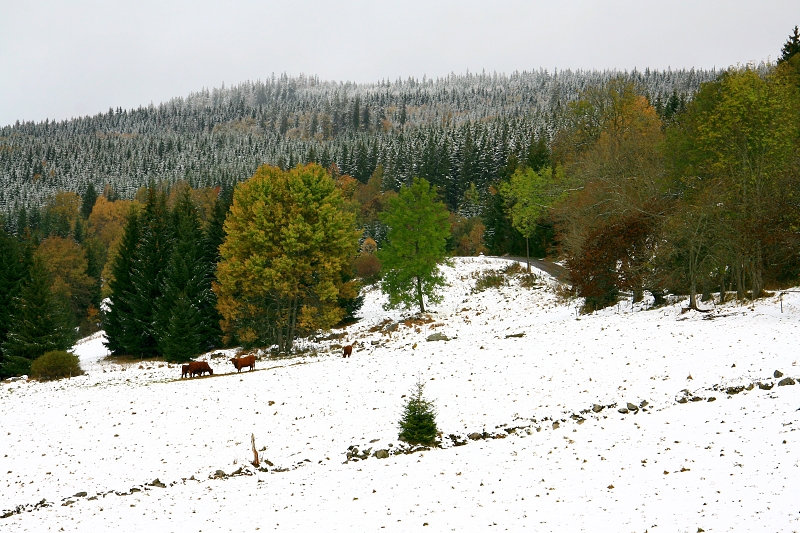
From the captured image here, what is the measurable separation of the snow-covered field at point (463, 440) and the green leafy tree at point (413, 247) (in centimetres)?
1713

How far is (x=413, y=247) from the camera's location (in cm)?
4506

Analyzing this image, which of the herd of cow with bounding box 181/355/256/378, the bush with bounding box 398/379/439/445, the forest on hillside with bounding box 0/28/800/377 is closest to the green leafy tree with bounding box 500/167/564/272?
the forest on hillside with bounding box 0/28/800/377

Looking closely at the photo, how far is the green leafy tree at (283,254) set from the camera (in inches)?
1420

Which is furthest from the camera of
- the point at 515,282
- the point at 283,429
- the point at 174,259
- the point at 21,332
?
the point at 515,282

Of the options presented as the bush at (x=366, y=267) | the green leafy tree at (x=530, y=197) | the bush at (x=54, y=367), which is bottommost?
the bush at (x=54, y=367)

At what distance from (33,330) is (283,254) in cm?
1595

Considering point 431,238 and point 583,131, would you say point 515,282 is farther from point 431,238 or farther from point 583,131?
point 583,131

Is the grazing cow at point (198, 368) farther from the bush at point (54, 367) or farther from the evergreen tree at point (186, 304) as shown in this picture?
the evergreen tree at point (186, 304)

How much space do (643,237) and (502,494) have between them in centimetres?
2034

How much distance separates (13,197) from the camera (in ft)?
629

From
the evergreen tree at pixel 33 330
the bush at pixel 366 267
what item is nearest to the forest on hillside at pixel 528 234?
the evergreen tree at pixel 33 330

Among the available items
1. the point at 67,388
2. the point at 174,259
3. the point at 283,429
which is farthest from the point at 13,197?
the point at 283,429

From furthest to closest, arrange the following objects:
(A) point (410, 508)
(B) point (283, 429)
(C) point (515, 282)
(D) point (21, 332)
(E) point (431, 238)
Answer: (C) point (515, 282), (E) point (431, 238), (D) point (21, 332), (B) point (283, 429), (A) point (410, 508)

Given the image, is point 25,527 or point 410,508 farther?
point 25,527
